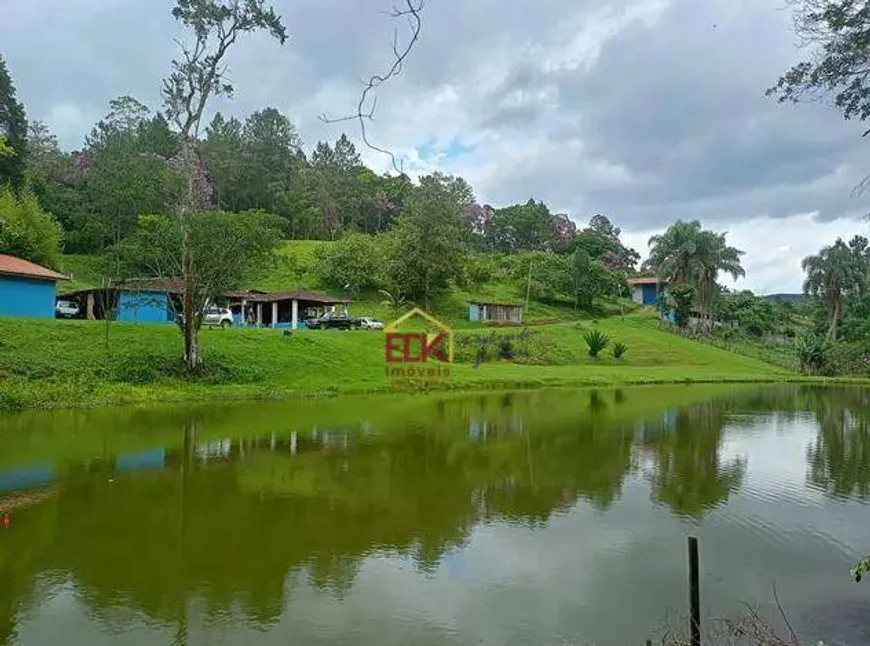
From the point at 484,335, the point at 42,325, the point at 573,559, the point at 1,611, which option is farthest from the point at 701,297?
the point at 1,611

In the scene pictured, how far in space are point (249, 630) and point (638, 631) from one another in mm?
3905

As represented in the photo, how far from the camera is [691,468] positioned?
15.2 metres

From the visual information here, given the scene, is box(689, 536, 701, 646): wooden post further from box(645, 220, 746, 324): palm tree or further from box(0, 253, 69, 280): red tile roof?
box(645, 220, 746, 324): palm tree

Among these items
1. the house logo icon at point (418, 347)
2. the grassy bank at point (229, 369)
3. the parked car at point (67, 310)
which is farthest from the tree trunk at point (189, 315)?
the parked car at point (67, 310)

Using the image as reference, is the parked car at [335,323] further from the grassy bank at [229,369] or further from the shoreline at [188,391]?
the shoreline at [188,391]

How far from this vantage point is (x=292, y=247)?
69750mm

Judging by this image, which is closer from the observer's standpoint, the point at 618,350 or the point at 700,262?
the point at 618,350

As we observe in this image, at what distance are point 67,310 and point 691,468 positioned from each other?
36.8m

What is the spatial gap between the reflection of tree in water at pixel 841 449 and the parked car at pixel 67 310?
3802 cm

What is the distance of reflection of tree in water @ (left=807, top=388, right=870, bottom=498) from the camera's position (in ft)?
46.0

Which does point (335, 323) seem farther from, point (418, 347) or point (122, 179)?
point (122, 179)

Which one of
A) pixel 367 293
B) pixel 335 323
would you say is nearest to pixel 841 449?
pixel 335 323

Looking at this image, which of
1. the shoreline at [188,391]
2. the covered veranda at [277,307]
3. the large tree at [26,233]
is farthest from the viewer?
the covered veranda at [277,307]

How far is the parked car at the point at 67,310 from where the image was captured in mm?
39625
